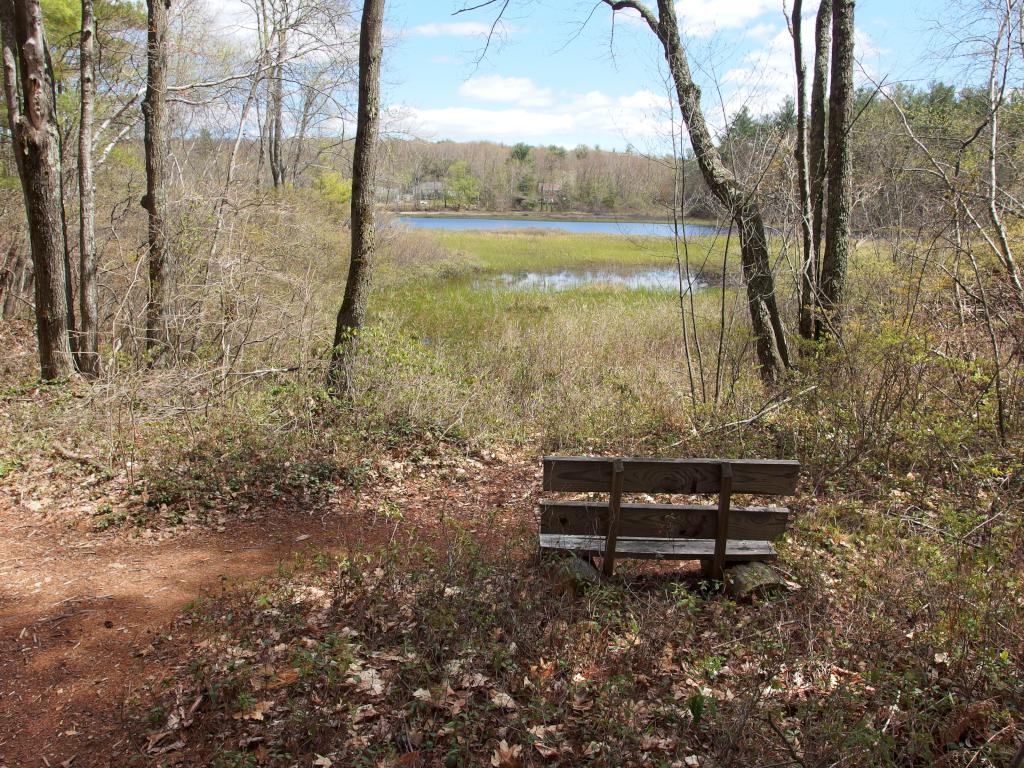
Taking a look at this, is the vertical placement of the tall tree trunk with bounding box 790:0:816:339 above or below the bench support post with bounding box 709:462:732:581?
above

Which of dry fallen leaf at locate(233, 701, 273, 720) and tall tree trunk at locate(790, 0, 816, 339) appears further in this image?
tall tree trunk at locate(790, 0, 816, 339)

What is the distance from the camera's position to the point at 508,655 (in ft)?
12.9

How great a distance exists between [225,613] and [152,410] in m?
4.09

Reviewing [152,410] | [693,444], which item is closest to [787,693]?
[693,444]

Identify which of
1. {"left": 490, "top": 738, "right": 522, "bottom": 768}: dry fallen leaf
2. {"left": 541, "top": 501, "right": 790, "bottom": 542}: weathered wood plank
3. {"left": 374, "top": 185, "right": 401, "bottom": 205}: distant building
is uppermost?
{"left": 374, "top": 185, "right": 401, "bottom": 205}: distant building

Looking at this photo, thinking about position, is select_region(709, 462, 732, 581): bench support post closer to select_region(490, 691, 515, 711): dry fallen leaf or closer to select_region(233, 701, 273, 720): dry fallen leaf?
select_region(490, 691, 515, 711): dry fallen leaf

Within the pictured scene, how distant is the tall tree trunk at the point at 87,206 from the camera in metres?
10.2

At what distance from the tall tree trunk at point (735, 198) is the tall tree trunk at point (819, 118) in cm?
77

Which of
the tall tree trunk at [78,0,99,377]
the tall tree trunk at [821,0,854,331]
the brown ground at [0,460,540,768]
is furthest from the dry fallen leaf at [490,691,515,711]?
the tall tree trunk at [78,0,99,377]

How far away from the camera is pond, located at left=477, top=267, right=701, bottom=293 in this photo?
985 inches

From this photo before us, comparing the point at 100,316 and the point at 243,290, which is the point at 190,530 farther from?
the point at 100,316

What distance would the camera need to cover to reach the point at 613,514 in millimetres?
4668

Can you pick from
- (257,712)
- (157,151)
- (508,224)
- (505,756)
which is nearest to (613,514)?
(505,756)

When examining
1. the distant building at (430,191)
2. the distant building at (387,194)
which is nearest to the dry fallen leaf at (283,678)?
the distant building at (387,194)
